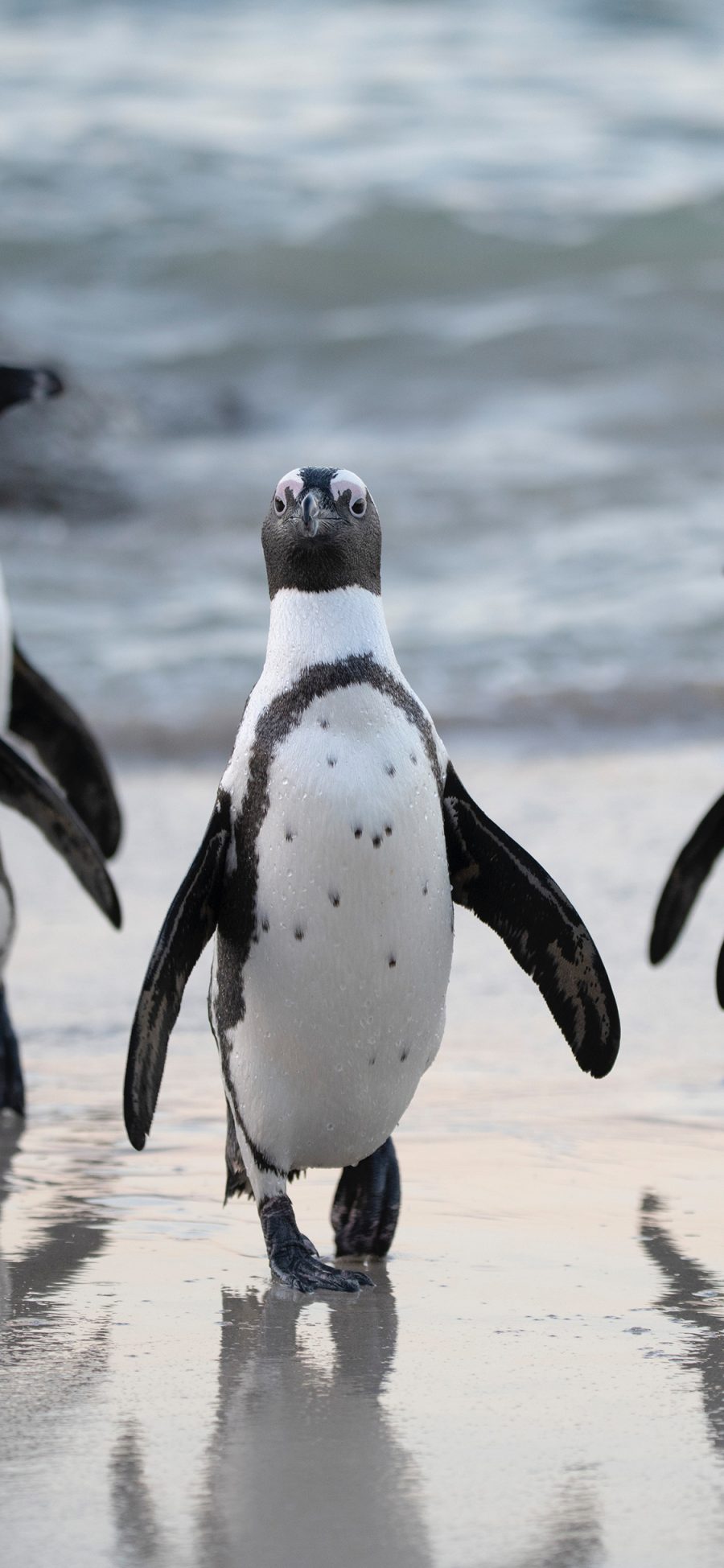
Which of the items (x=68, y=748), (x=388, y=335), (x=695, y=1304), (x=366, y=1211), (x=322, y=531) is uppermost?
(x=388, y=335)

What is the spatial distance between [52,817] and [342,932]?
1.06m

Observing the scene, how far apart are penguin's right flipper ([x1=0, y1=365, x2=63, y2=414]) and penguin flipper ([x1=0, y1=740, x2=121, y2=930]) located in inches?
40.3

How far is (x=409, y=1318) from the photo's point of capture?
2.36m

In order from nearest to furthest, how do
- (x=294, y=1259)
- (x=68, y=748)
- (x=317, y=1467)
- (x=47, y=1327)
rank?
(x=317, y=1467), (x=47, y=1327), (x=294, y=1259), (x=68, y=748)

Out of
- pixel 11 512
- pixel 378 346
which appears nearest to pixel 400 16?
pixel 378 346

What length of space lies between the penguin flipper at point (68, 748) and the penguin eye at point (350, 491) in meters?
1.66

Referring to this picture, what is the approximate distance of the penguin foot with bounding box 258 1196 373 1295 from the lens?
2439 mm

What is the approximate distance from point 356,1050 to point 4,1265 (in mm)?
493

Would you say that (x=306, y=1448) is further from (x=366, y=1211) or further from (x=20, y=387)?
(x=20, y=387)

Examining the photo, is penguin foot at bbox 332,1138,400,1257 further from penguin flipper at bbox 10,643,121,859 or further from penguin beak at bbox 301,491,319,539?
penguin flipper at bbox 10,643,121,859

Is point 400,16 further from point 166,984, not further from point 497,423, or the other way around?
point 166,984

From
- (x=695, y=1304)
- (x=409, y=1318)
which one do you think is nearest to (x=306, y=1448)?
(x=409, y=1318)

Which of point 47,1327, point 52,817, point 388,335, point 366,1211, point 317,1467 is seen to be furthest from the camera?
point 388,335

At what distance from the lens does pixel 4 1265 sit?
2.54 m
